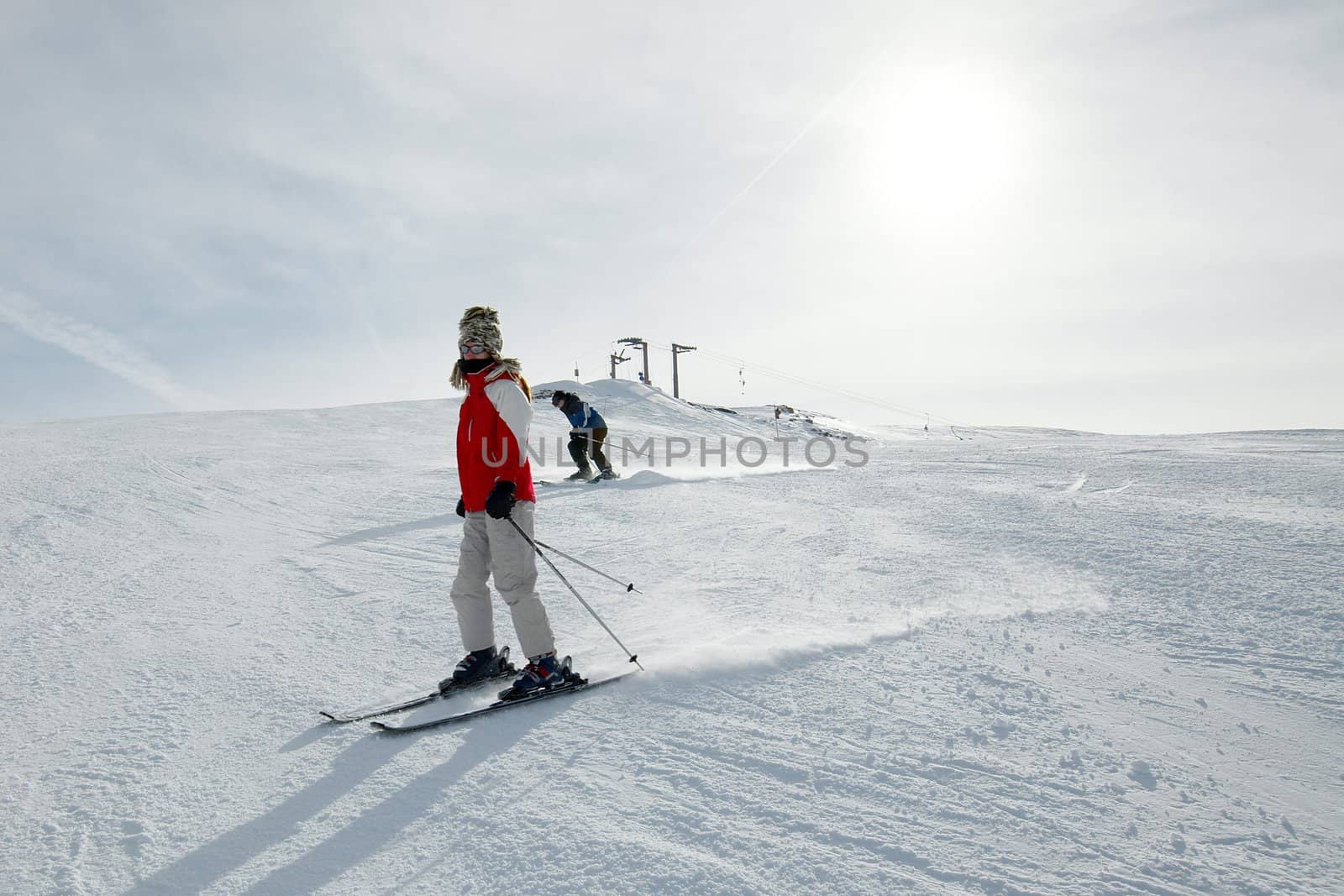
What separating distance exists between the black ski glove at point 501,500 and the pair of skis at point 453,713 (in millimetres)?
831

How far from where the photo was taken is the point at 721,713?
2.89 m

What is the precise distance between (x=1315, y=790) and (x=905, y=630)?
177 cm

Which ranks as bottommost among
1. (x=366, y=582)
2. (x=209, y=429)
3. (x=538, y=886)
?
(x=538, y=886)

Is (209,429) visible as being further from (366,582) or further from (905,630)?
(905,630)

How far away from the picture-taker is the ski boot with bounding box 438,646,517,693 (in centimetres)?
337

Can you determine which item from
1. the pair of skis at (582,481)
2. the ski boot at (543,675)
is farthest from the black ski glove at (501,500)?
the pair of skis at (582,481)

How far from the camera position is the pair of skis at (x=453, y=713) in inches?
116

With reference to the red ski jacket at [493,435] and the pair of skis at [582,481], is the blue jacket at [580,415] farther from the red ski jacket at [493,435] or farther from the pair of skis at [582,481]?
the red ski jacket at [493,435]

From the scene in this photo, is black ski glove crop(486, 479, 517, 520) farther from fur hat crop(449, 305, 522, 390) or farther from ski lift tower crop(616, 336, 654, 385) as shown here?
ski lift tower crop(616, 336, 654, 385)

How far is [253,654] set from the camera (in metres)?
3.77

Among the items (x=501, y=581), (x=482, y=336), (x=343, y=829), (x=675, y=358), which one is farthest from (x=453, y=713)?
(x=675, y=358)

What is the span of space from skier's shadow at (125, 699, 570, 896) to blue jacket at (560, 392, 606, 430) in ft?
29.5

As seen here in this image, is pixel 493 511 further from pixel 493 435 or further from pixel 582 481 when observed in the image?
pixel 582 481

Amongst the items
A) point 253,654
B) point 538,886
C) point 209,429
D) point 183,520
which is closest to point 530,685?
point 538,886
